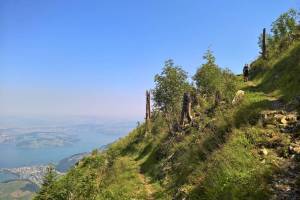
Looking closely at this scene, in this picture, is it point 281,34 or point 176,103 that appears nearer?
point 176,103

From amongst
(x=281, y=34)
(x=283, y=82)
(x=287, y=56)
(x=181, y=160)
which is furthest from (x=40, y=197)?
(x=281, y=34)

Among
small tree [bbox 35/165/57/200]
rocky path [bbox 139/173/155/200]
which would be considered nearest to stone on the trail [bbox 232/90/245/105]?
rocky path [bbox 139/173/155/200]

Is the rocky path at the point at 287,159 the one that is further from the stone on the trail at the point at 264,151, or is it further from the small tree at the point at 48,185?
the small tree at the point at 48,185

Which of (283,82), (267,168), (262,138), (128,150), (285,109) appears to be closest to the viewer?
(267,168)

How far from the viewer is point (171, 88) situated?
38.7 meters

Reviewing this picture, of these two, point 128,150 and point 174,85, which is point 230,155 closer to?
point 174,85

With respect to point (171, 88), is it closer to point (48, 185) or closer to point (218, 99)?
point (218, 99)

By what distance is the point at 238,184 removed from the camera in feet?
35.0

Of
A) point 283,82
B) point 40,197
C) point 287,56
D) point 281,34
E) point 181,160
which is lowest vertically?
point 40,197

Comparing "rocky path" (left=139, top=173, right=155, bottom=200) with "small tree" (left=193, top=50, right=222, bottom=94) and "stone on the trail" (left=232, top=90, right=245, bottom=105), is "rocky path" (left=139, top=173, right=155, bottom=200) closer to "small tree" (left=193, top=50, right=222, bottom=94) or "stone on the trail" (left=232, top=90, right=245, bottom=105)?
"stone on the trail" (left=232, top=90, right=245, bottom=105)

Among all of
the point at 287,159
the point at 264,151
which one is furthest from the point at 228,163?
the point at 287,159

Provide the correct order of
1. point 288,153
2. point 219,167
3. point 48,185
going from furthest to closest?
point 48,185
point 219,167
point 288,153

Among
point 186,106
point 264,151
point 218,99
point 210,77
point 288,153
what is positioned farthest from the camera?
point 210,77

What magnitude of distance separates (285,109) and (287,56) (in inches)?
682
